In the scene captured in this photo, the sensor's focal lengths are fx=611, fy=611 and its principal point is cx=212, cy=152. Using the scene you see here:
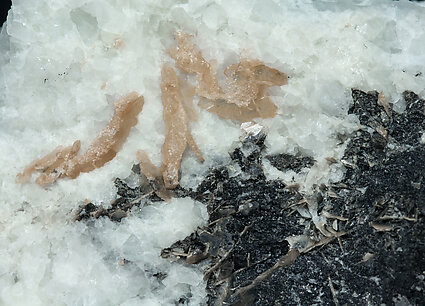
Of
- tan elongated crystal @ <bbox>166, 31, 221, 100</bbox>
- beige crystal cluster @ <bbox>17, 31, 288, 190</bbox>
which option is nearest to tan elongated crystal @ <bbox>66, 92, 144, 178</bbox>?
beige crystal cluster @ <bbox>17, 31, 288, 190</bbox>

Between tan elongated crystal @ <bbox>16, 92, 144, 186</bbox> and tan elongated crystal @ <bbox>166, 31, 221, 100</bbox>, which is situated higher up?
tan elongated crystal @ <bbox>166, 31, 221, 100</bbox>

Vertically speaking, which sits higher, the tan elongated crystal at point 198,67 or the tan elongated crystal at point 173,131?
the tan elongated crystal at point 198,67

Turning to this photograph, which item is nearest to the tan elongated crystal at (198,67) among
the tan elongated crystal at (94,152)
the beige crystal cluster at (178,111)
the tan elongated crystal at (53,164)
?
the beige crystal cluster at (178,111)

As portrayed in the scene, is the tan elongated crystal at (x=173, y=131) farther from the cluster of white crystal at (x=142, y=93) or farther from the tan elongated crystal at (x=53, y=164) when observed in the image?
the tan elongated crystal at (x=53, y=164)

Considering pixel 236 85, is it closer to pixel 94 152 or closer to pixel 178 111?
pixel 178 111

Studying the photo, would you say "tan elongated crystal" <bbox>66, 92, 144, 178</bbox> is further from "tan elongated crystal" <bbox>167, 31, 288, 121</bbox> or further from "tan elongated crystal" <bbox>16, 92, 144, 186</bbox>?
"tan elongated crystal" <bbox>167, 31, 288, 121</bbox>
